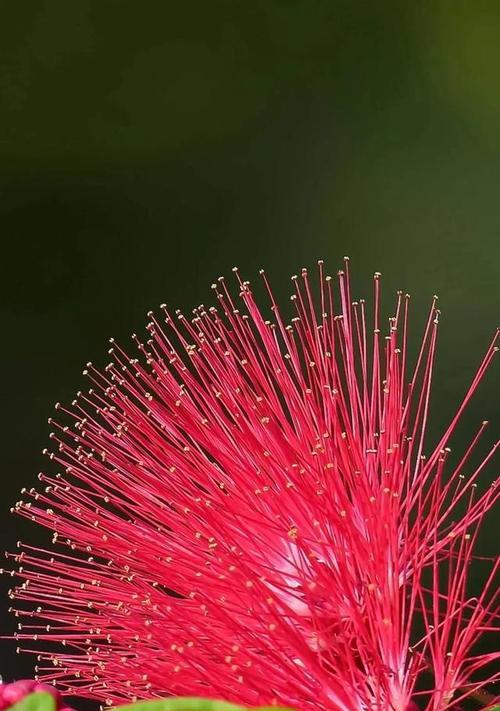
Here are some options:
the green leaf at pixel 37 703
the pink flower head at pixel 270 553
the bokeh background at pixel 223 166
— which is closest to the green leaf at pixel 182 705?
the green leaf at pixel 37 703

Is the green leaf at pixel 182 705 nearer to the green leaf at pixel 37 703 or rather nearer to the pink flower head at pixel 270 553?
the green leaf at pixel 37 703

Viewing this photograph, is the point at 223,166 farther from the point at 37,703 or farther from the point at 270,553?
the point at 37,703

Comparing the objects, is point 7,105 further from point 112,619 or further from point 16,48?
point 112,619

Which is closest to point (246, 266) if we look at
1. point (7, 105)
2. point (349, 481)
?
point (7, 105)

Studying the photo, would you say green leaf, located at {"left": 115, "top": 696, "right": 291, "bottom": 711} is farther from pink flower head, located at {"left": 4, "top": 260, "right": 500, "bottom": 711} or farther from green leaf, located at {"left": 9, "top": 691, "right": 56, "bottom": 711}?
pink flower head, located at {"left": 4, "top": 260, "right": 500, "bottom": 711}

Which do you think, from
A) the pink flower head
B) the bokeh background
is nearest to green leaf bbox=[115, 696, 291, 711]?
the pink flower head

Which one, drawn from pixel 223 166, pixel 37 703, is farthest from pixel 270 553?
pixel 223 166
